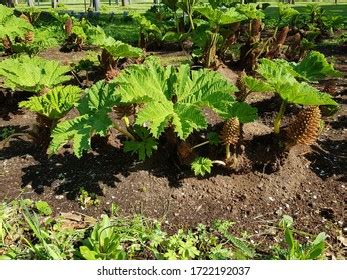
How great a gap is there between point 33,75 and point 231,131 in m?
2.12

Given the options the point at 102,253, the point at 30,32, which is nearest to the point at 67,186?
the point at 102,253

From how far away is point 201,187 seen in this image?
362 cm

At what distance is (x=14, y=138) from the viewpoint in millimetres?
4398

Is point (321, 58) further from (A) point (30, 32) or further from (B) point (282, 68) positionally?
(A) point (30, 32)

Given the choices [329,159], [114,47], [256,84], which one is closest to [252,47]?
[114,47]

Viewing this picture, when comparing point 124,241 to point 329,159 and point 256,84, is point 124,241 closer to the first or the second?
point 256,84

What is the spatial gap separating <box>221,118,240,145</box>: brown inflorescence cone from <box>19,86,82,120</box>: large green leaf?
1336mm

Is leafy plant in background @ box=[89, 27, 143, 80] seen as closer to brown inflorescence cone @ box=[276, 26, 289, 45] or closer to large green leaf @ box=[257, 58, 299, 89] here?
large green leaf @ box=[257, 58, 299, 89]

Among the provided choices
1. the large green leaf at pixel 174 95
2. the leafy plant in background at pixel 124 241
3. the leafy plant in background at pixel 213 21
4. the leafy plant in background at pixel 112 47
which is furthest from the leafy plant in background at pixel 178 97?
the leafy plant in background at pixel 213 21

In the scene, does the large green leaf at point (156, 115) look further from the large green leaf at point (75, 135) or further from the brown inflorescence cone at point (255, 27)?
the brown inflorescence cone at point (255, 27)

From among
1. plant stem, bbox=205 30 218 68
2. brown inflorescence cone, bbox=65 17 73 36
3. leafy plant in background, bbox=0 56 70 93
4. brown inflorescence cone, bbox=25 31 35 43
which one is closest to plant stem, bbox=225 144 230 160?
leafy plant in background, bbox=0 56 70 93

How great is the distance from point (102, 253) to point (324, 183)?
6.93ft

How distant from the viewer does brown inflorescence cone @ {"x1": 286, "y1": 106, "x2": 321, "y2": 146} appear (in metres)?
3.35
